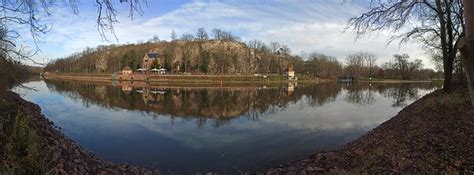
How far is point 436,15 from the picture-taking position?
2091cm

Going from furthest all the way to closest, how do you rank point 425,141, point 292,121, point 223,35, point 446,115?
point 223,35
point 292,121
point 446,115
point 425,141

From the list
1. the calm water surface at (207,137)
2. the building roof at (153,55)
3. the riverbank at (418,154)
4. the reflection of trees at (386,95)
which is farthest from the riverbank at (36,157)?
the building roof at (153,55)

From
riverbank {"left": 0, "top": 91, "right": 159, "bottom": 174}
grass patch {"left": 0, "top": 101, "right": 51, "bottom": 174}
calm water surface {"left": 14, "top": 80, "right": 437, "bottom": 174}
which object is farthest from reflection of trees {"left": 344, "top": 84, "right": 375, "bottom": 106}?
grass patch {"left": 0, "top": 101, "right": 51, "bottom": 174}

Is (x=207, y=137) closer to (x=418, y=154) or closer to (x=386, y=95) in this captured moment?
(x=418, y=154)

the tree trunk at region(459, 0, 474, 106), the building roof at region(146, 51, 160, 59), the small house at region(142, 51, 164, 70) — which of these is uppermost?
the building roof at region(146, 51, 160, 59)

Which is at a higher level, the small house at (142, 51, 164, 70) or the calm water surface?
the small house at (142, 51, 164, 70)

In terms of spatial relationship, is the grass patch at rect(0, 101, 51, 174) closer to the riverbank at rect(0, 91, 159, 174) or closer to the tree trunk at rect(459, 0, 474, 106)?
the riverbank at rect(0, 91, 159, 174)

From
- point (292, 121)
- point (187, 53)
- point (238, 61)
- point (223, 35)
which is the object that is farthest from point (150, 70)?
point (292, 121)

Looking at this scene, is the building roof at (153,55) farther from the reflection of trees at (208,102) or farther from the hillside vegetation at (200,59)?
the reflection of trees at (208,102)

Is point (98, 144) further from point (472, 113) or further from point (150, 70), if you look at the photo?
point (150, 70)

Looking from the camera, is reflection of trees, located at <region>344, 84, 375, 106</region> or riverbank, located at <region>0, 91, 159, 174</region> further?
reflection of trees, located at <region>344, 84, 375, 106</region>

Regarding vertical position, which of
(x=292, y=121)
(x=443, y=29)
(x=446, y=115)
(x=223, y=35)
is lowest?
(x=292, y=121)

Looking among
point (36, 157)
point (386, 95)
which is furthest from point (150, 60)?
point (36, 157)

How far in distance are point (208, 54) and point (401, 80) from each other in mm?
71081
